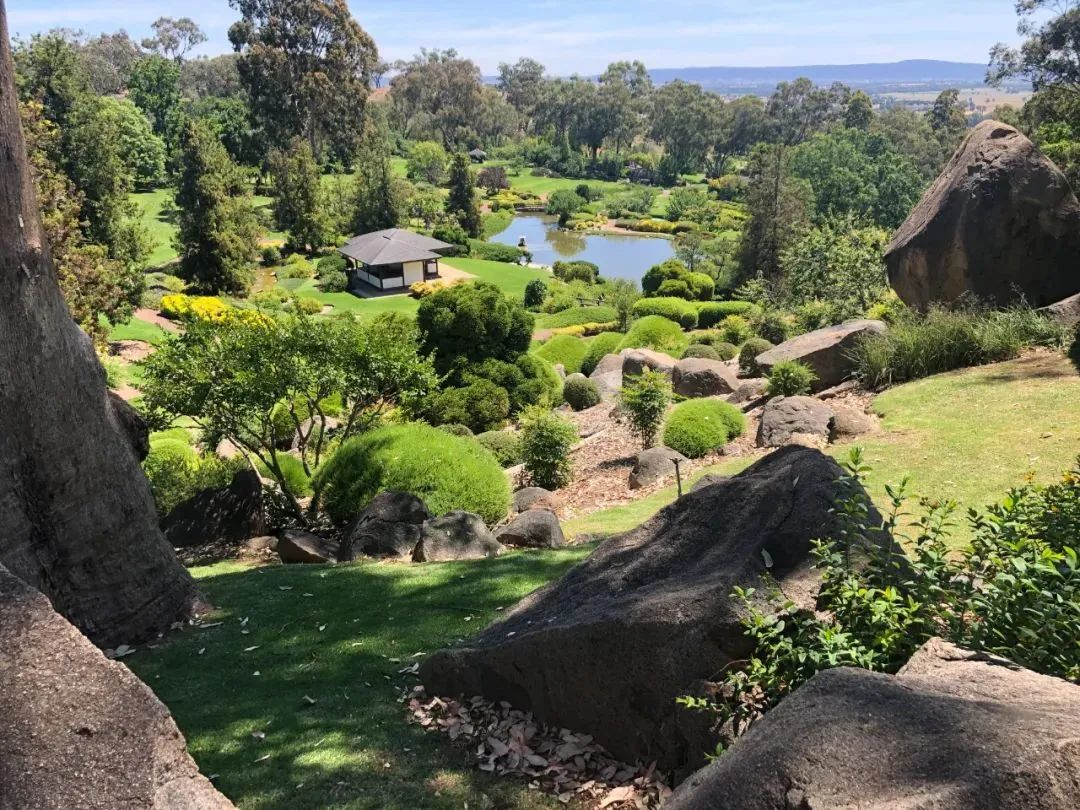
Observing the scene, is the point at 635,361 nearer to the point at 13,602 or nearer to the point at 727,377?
the point at 727,377

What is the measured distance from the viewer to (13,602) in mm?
2838

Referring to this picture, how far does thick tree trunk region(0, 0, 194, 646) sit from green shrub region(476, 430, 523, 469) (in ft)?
26.4

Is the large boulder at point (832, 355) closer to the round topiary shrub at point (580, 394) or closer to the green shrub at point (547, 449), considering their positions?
the green shrub at point (547, 449)

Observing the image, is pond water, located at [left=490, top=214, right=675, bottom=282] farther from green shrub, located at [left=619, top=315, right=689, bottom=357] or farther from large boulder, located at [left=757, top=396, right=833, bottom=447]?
large boulder, located at [left=757, top=396, right=833, bottom=447]

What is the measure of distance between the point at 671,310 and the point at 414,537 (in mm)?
25404

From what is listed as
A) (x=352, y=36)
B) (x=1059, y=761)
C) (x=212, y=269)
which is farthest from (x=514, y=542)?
(x=352, y=36)

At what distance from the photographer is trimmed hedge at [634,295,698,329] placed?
1310 inches

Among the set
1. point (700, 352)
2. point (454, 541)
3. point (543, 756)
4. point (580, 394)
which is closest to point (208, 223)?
point (700, 352)

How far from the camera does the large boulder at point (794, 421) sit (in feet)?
39.5

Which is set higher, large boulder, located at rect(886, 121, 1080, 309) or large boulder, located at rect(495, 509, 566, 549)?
large boulder, located at rect(886, 121, 1080, 309)

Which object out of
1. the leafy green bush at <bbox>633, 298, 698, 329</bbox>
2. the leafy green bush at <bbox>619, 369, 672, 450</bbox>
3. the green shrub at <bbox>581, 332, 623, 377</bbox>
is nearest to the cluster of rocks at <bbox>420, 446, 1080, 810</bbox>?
the leafy green bush at <bbox>619, 369, 672, 450</bbox>

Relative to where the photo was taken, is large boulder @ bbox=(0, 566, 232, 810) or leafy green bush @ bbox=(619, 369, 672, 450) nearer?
large boulder @ bbox=(0, 566, 232, 810)

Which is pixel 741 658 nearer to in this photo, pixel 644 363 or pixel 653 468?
pixel 653 468

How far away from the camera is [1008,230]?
14.7m
